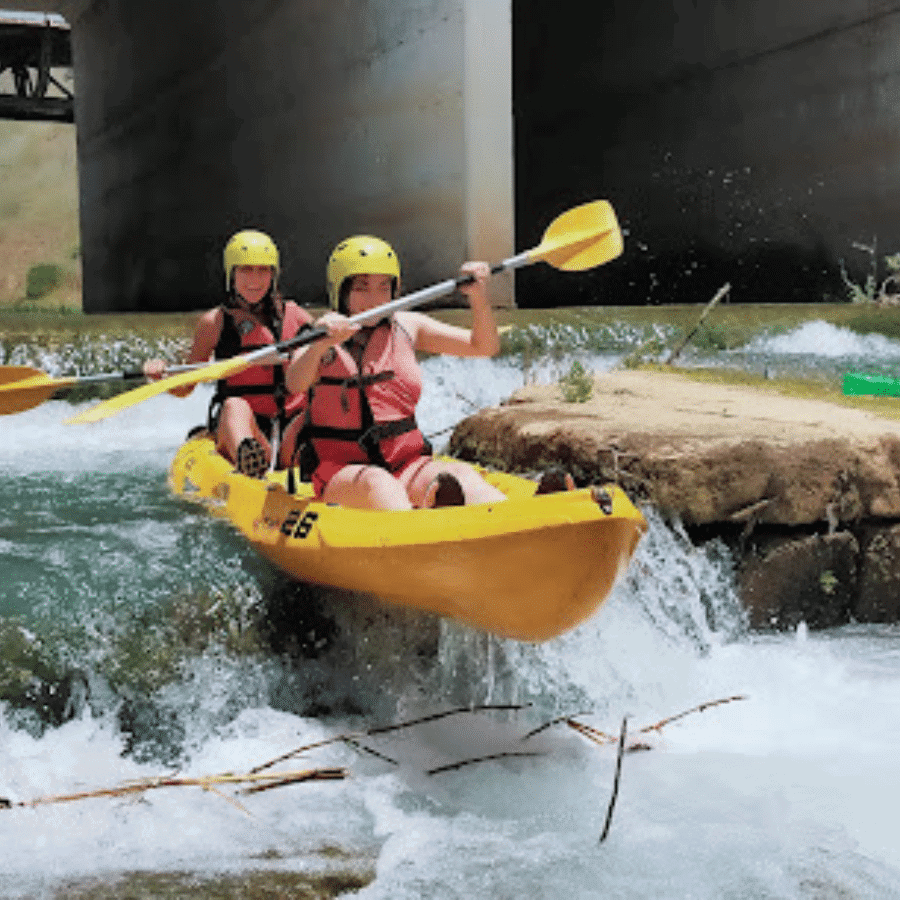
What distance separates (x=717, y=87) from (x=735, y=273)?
151 cm

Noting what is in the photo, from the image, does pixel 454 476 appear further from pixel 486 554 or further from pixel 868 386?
pixel 868 386

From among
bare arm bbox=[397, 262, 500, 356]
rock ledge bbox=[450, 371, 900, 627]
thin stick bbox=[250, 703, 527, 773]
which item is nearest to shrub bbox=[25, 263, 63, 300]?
rock ledge bbox=[450, 371, 900, 627]

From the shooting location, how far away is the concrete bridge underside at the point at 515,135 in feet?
31.0

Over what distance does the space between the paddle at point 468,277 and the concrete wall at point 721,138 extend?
21.8ft

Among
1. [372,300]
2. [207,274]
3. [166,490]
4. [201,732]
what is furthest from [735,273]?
[201,732]

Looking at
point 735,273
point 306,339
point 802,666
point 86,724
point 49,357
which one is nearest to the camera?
point 86,724

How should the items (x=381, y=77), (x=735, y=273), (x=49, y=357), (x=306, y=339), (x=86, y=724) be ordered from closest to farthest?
(x=86, y=724)
(x=306, y=339)
(x=49, y=357)
(x=381, y=77)
(x=735, y=273)

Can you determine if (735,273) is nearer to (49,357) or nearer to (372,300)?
(49,357)

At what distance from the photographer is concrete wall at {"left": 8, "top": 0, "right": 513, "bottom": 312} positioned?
9.34 meters

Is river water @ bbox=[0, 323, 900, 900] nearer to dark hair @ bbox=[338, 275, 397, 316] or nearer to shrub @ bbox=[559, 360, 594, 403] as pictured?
dark hair @ bbox=[338, 275, 397, 316]

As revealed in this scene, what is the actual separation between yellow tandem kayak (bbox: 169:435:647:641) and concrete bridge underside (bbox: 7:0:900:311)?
20.9 ft

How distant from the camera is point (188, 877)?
243 cm

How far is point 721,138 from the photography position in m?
11.1

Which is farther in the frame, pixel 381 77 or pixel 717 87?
pixel 717 87
